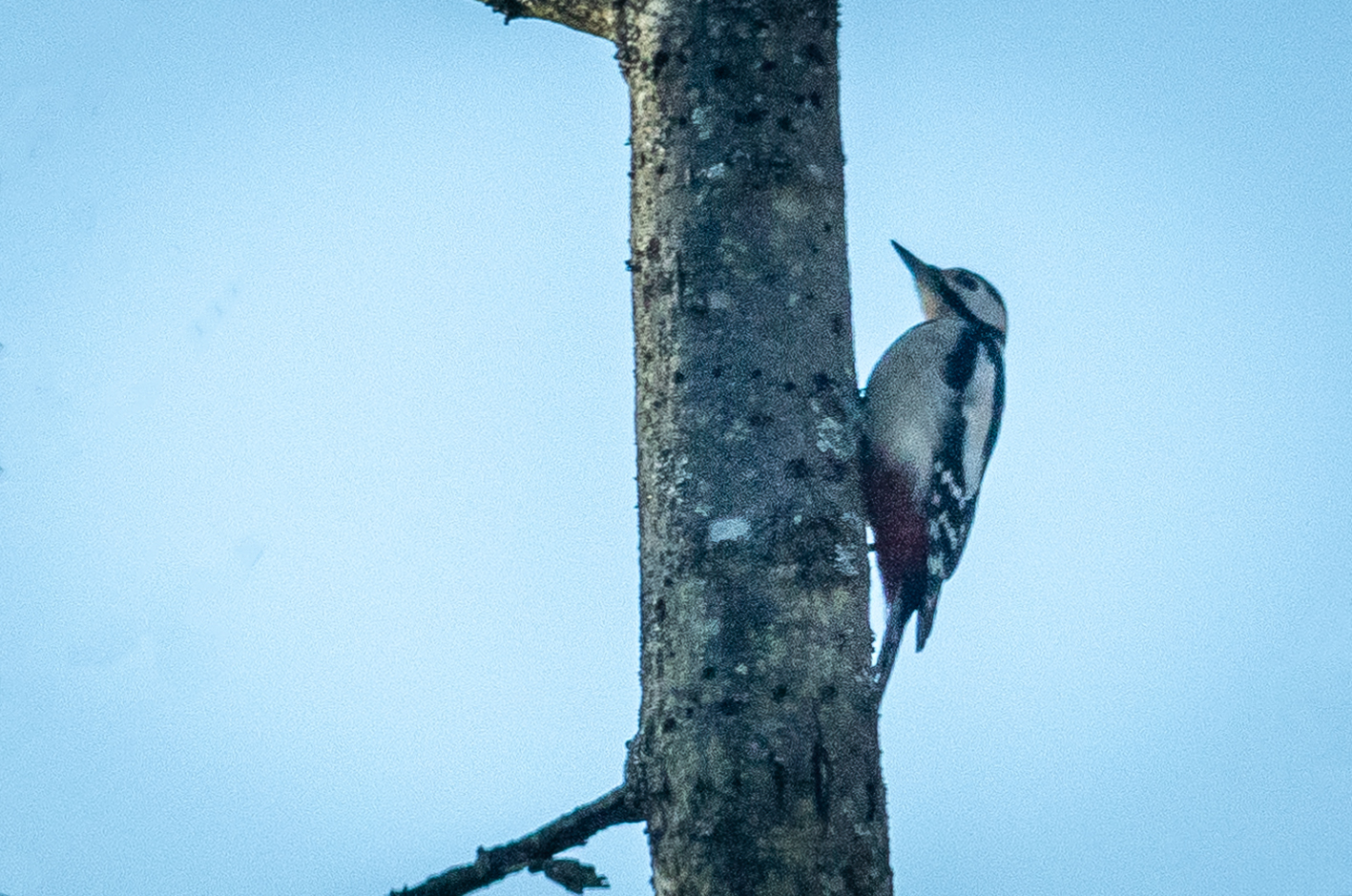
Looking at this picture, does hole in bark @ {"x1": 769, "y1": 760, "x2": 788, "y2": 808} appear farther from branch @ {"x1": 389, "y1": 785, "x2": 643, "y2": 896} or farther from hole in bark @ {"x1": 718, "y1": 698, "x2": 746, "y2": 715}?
branch @ {"x1": 389, "y1": 785, "x2": 643, "y2": 896}

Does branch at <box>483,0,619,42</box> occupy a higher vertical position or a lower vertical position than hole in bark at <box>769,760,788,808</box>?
higher

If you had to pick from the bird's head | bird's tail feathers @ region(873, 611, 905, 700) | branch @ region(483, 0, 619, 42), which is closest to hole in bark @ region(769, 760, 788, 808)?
branch @ region(483, 0, 619, 42)

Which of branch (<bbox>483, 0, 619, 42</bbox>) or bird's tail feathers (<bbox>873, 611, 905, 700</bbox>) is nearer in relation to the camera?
branch (<bbox>483, 0, 619, 42</bbox>)

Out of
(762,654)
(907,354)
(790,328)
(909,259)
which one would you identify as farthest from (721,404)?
(909,259)

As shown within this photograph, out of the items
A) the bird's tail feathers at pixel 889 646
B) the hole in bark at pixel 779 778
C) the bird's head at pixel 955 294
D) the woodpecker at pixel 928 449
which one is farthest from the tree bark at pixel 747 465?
the bird's head at pixel 955 294

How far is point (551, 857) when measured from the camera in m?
2.07

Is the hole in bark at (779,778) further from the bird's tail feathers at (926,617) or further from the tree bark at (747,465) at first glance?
the bird's tail feathers at (926,617)

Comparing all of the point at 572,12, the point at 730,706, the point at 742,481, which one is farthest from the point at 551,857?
the point at 572,12

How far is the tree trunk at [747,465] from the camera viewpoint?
1921 mm

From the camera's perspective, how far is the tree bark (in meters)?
1.92

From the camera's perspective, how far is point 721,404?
221cm

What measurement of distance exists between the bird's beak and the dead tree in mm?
2048

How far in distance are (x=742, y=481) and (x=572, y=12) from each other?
1194 mm

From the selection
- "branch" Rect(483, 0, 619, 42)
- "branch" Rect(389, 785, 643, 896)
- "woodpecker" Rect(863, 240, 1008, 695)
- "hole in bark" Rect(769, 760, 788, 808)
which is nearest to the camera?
"hole in bark" Rect(769, 760, 788, 808)
